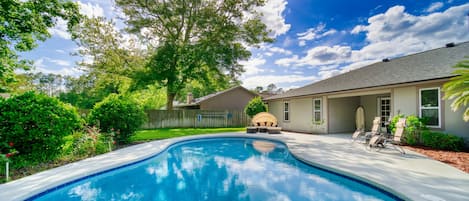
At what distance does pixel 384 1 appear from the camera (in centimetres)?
1155

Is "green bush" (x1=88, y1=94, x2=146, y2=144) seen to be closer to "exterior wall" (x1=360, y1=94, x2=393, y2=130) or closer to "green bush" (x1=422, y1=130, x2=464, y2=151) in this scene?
"green bush" (x1=422, y1=130, x2=464, y2=151)

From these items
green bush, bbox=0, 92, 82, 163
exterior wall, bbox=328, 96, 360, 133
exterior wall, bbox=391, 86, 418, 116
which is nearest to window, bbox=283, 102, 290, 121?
exterior wall, bbox=328, 96, 360, 133

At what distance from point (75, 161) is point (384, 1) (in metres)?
15.5

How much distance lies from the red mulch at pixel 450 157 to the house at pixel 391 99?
3.94 ft

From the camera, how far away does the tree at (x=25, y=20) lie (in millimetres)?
7844

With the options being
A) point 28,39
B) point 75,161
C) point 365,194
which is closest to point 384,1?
point 365,194

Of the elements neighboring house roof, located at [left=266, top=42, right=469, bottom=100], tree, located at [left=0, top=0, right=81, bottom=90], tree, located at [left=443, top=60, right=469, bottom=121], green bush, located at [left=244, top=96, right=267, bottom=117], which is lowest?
green bush, located at [left=244, top=96, right=267, bottom=117]

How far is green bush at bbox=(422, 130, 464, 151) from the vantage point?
7457 mm

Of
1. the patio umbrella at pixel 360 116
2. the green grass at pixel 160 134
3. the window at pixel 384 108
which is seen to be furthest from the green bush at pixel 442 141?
the green grass at pixel 160 134

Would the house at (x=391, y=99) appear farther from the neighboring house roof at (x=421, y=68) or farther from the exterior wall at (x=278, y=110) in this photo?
the exterior wall at (x=278, y=110)

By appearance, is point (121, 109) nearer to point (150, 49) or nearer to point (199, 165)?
point (199, 165)

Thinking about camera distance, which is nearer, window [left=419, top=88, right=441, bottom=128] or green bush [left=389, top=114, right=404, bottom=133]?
window [left=419, top=88, right=441, bottom=128]

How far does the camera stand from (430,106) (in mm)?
8500

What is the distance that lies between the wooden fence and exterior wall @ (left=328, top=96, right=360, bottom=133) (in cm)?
945
